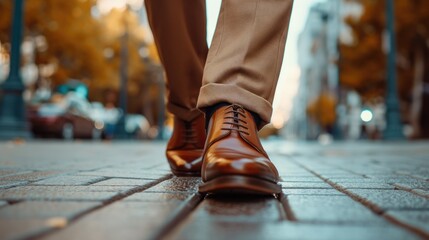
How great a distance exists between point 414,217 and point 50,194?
1.08m

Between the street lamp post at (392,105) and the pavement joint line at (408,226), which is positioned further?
the street lamp post at (392,105)

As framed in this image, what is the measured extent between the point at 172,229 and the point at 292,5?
4.00 ft

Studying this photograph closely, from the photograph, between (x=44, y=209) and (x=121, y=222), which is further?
(x=44, y=209)

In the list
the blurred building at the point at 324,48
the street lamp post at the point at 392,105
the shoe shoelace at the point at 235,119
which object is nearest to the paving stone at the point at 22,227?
the shoe shoelace at the point at 235,119

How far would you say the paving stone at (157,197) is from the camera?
63.7 inches

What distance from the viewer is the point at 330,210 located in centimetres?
143

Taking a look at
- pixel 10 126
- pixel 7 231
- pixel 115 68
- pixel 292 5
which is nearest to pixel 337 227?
pixel 7 231

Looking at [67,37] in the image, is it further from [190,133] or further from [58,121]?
[190,133]

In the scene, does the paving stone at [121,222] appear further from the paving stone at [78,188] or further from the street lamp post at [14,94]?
the street lamp post at [14,94]

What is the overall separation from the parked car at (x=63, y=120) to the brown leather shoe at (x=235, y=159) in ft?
47.5

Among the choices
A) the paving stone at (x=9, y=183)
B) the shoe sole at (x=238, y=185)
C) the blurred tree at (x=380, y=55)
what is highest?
the blurred tree at (x=380, y=55)

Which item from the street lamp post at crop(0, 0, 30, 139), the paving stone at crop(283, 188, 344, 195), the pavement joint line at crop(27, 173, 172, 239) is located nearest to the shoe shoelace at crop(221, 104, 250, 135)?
the paving stone at crop(283, 188, 344, 195)

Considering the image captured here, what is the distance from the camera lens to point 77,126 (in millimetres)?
17094

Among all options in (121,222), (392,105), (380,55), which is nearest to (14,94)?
(392,105)
